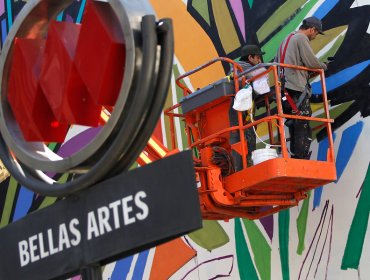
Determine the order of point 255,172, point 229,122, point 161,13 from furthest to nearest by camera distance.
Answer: point 161,13 → point 229,122 → point 255,172

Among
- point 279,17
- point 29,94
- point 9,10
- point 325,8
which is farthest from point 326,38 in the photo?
point 9,10

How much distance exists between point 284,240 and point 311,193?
35.0 inches

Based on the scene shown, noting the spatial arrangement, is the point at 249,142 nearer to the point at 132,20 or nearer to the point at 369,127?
the point at 369,127

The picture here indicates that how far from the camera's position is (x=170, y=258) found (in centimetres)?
1584

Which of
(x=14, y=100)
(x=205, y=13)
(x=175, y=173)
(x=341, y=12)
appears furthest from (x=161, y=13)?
(x=175, y=173)

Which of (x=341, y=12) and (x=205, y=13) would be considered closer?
(x=341, y=12)

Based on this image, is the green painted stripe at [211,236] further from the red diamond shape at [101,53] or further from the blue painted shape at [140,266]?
the red diamond shape at [101,53]

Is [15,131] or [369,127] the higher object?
[369,127]

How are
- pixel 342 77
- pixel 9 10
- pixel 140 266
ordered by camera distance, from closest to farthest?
1. pixel 342 77
2. pixel 140 266
3. pixel 9 10

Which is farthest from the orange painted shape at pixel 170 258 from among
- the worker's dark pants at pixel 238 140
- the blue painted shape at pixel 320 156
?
the worker's dark pants at pixel 238 140

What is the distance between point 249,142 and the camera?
1259 cm

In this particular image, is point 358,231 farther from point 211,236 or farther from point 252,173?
point 211,236

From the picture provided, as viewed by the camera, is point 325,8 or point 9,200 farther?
point 9,200

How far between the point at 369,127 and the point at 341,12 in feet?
6.52
